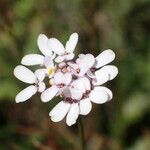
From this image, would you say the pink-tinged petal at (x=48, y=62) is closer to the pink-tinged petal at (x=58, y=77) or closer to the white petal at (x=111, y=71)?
the pink-tinged petal at (x=58, y=77)

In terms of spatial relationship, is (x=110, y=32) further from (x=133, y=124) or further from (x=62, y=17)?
(x=133, y=124)

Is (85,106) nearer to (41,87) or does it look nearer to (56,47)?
(41,87)

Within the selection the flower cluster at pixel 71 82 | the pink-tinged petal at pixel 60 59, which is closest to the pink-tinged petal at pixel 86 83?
the flower cluster at pixel 71 82

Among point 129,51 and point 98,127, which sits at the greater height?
point 129,51

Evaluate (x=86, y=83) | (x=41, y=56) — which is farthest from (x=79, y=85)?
(x=41, y=56)

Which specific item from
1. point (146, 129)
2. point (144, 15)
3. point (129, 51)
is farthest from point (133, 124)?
point (144, 15)

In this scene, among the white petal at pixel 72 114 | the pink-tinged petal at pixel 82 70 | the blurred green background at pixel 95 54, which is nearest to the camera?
the white petal at pixel 72 114

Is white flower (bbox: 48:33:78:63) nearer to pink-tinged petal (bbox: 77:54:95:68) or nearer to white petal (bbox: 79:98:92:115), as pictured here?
pink-tinged petal (bbox: 77:54:95:68)
